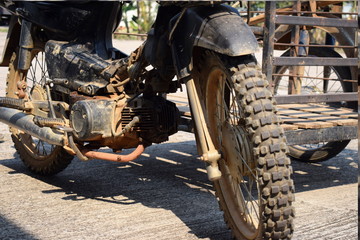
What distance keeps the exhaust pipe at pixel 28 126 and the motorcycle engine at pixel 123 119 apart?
0.21 m

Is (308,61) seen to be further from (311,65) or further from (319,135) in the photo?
(319,135)

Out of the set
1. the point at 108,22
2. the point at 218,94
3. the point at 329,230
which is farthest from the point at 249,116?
the point at 108,22

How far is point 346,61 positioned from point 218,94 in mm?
1153

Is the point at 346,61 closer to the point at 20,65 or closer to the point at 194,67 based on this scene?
the point at 194,67

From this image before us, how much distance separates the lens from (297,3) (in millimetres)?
5020

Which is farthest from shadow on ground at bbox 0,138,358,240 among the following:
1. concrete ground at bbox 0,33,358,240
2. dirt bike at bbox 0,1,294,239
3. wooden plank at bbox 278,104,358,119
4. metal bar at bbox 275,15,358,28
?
metal bar at bbox 275,15,358,28

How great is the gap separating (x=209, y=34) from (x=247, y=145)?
610mm

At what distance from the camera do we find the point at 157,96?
4.30 metres

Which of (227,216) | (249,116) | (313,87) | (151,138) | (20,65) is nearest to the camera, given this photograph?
(249,116)

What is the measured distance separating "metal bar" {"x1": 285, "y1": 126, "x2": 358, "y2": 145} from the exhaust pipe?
4.85ft

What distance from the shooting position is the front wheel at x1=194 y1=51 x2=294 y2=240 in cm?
329

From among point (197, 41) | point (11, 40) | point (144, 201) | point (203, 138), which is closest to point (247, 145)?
point (203, 138)

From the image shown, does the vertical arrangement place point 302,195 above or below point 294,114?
below

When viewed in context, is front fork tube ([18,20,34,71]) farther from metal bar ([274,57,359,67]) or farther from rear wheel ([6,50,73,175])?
metal bar ([274,57,359,67])
